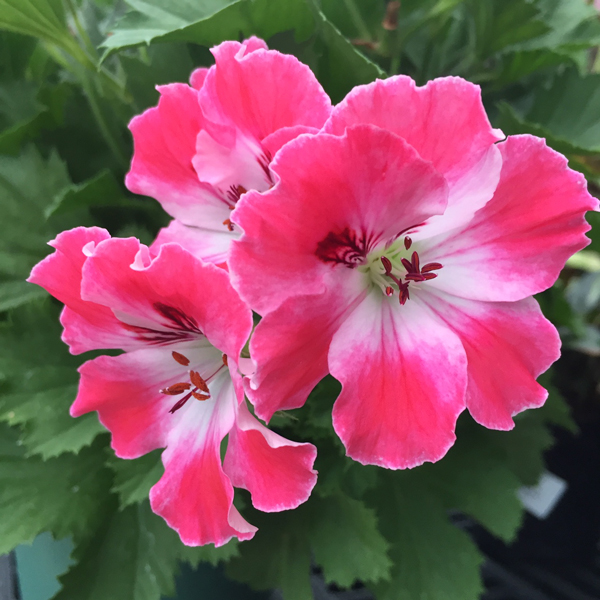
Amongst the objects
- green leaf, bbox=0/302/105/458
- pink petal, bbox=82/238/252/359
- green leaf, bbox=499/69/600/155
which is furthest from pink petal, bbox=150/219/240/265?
green leaf, bbox=499/69/600/155

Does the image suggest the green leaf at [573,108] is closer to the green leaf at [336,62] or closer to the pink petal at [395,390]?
the green leaf at [336,62]

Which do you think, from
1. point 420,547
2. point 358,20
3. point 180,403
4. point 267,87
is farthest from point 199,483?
point 358,20

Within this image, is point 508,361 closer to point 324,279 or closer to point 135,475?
point 324,279

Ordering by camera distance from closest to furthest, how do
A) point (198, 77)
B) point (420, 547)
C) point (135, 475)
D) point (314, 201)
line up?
point (314, 201) → point (198, 77) → point (135, 475) → point (420, 547)

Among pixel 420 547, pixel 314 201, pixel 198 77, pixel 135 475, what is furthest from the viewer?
pixel 420 547

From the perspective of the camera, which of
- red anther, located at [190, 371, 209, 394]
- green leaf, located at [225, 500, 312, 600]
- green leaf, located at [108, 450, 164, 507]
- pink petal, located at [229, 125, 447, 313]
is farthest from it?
green leaf, located at [225, 500, 312, 600]

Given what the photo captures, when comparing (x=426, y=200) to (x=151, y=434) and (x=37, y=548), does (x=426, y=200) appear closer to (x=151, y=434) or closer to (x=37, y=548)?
(x=151, y=434)

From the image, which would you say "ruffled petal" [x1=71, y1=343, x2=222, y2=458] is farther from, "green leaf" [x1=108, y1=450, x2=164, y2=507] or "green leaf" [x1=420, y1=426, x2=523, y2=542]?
"green leaf" [x1=420, y1=426, x2=523, y2=542]

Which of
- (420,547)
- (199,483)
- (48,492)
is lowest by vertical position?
(420,547)
